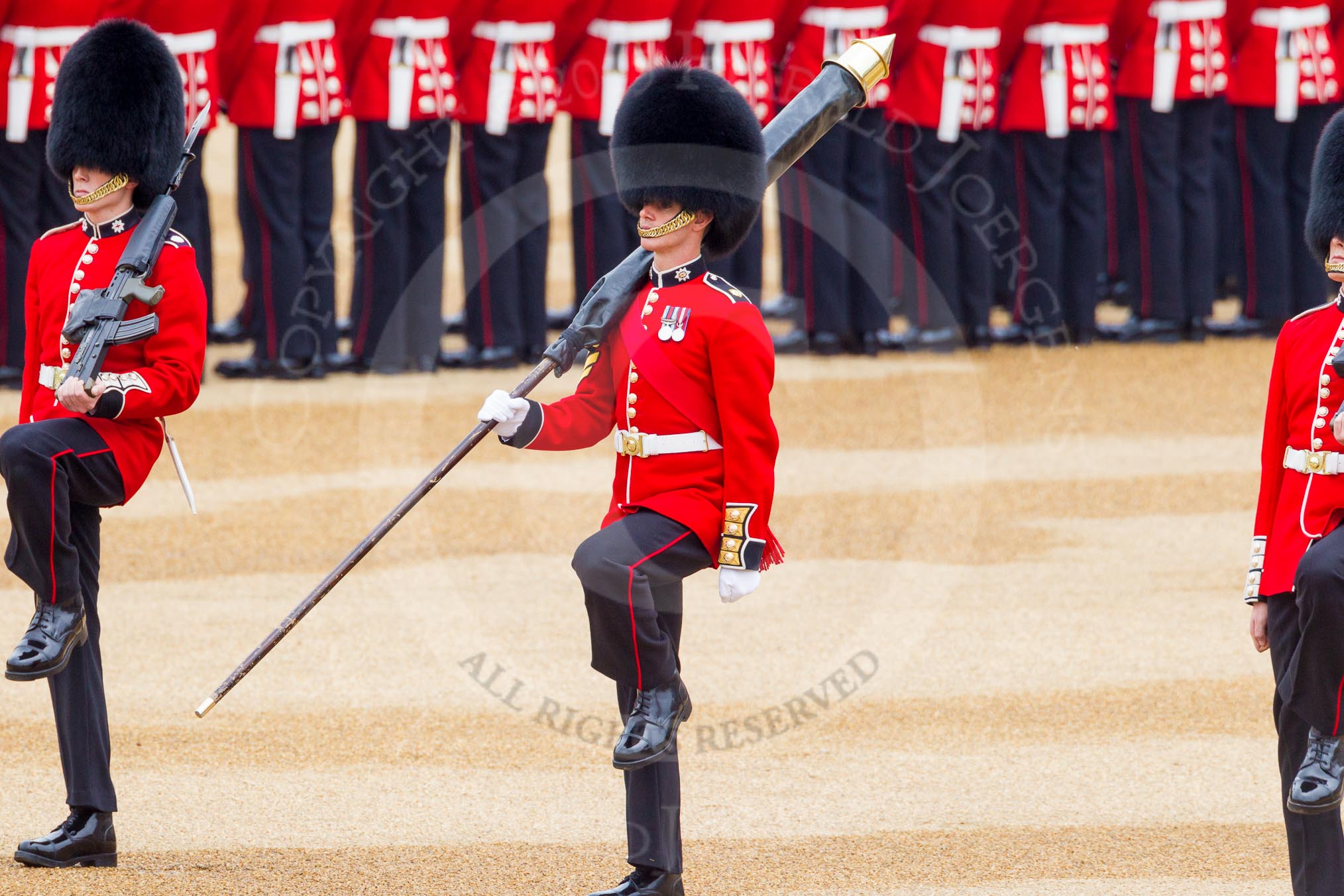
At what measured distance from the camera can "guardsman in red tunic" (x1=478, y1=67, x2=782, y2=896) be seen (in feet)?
12.1

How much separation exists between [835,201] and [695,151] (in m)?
5.00

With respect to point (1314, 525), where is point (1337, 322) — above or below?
above

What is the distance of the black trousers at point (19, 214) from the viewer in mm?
7582

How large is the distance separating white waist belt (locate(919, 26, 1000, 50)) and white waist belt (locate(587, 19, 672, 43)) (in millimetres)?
1105

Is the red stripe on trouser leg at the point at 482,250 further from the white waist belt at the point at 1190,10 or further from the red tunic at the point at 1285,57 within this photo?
the red tunic at the point at 1285,57

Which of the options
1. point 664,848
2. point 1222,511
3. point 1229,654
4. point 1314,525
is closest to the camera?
point 1314,525

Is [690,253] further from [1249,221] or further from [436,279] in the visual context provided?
[1249,221]

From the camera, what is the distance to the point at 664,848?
3783 millimetres

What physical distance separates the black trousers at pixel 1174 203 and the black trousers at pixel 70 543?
19.2ft

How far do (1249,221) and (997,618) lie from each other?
395 centimetres

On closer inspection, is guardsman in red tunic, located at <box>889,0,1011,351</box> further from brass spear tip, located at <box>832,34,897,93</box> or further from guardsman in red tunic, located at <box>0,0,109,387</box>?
brass spear tip, located at <box>832,34,897,93</box>

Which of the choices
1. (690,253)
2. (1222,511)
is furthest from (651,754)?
(1222,511)

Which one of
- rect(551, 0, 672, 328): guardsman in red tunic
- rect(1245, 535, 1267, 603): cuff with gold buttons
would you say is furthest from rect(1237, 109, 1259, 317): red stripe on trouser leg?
rect(1245, 535, 1267, 603): cuff with gold buttons

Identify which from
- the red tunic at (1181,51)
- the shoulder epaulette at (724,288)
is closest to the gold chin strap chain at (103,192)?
the shoulder epaulette at (724,288)
